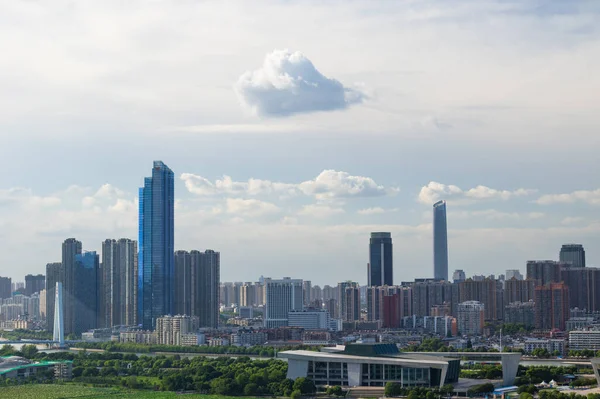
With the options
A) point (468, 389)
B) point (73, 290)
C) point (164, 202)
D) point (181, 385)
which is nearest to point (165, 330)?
point (164, 202)

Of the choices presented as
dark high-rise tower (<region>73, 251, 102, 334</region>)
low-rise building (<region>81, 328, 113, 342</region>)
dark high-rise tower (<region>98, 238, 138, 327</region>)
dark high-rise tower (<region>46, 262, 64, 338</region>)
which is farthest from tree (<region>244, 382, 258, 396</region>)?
dark high-rise tower (<region>46, 262, 64, 338</region>)

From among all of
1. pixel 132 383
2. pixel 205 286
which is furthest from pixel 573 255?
pixel 132 383

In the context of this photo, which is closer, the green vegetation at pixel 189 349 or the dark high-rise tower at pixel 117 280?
the green vegetation at pixel 189 349

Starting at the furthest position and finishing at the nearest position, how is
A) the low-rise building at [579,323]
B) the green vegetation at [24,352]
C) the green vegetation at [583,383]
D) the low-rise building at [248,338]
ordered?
the low-rise building at [579,323] → the low-rise building at [248,338] → the green vegetation at [24,352] → the green vegetation at [583,383]

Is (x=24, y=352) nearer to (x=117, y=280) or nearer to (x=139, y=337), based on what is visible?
(x=139, y=337)

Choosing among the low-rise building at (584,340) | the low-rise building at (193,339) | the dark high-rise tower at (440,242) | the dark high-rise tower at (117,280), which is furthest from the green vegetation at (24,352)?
the dark high-rise tower at (440,242)

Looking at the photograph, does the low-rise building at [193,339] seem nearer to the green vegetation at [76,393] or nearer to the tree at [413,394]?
the green vegetation at [76,393]

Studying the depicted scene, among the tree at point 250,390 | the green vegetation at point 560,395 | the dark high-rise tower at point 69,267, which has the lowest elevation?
the tree at point 250,390
